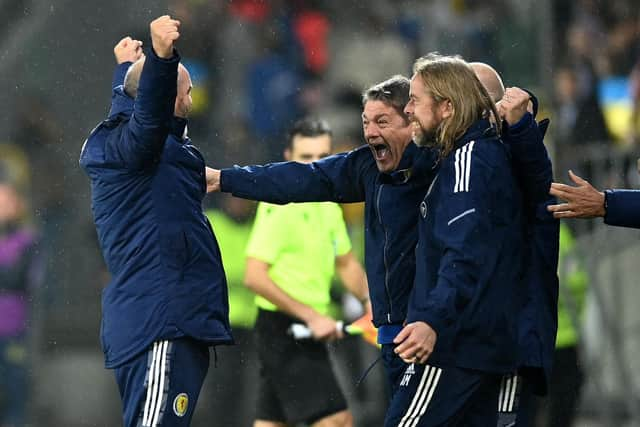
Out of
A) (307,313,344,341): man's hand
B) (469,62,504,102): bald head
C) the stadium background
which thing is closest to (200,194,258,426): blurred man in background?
the stadium background

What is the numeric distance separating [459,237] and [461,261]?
8 cm

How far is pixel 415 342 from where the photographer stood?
14.9ft

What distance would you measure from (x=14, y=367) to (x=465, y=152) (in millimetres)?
5422

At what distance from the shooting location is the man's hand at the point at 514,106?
195 inches

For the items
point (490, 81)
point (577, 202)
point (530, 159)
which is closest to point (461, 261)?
point (530, 159)

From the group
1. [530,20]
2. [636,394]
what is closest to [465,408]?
[636,394]

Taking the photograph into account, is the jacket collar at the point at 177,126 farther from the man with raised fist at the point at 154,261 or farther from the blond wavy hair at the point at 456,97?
the blond wavy hair at the point at 456,97

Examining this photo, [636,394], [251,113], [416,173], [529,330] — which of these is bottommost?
[636,394]

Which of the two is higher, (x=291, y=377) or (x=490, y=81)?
(x=490, y=81)

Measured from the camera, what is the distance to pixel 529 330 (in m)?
5.06

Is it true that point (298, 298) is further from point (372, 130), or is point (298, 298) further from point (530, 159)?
point (530, 159)

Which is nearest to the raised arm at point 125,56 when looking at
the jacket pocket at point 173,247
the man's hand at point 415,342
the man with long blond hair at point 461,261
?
the jacket pocket at point 173,247

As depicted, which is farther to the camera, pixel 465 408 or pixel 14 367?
pixel 14 367

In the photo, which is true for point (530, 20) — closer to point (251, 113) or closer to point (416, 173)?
point (251, 113)
